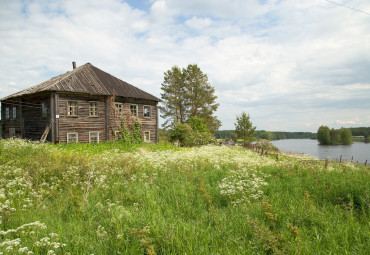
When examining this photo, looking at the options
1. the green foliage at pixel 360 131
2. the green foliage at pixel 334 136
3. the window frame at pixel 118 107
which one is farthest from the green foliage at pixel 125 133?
the green foliage at pixel 360 131

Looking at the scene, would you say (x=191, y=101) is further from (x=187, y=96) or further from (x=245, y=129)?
(x=245, y=129)

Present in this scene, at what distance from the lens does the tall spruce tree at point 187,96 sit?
43125 mm

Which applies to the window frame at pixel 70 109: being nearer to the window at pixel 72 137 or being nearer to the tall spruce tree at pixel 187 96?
the window at pixel 72 137

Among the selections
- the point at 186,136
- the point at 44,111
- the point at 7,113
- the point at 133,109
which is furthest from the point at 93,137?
the point at 7,113

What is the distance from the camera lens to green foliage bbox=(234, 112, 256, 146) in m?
44.1

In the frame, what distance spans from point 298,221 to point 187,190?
2.80 metres

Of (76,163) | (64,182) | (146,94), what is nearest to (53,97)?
(146,94)

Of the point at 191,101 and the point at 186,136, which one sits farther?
the point at 191,101

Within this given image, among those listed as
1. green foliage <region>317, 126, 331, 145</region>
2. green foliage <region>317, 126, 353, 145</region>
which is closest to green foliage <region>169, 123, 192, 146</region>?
green foliage <region>317, 126, 331, 145</region>

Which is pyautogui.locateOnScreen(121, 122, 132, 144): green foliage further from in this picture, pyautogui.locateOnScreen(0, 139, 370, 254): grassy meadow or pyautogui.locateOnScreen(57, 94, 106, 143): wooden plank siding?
pyautogui.locateOnScreen(0, 139, 370, 254): grassy meadow

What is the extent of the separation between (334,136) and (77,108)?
2859 inches

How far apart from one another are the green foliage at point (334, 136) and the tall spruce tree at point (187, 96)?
43132mm

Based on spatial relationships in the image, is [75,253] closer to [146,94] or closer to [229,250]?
[229,250]

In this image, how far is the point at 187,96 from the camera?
141 ft
